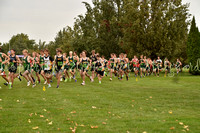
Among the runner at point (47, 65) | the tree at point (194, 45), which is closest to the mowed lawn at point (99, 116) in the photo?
the runner at point (47, 65)

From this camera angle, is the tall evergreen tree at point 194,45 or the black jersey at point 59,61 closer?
the black jersey at point 59,61

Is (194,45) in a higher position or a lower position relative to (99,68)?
higher

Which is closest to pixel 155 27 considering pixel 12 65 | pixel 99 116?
pixel 12 65

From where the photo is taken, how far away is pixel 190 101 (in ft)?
34.9

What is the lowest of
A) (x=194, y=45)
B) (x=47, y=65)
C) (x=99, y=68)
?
(x=99, y=68)

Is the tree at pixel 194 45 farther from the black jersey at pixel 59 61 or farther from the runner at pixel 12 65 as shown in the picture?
the runner at pixel 12 65

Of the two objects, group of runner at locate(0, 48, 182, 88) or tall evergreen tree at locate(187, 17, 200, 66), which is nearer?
group of runner at locate(0, 48, 182, 88)

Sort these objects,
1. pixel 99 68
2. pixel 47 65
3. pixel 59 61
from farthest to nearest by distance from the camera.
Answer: pixel 99 68 → pixel 47 65 → pixel 59 61

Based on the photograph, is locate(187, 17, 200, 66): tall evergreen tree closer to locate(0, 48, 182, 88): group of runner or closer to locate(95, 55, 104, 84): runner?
locate(0, 48, 182, 88): group of runner

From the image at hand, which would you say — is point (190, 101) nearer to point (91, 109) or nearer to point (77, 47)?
point (91, 109)

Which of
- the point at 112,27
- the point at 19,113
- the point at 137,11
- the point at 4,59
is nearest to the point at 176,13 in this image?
the point at 137,11

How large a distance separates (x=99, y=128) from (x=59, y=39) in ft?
278

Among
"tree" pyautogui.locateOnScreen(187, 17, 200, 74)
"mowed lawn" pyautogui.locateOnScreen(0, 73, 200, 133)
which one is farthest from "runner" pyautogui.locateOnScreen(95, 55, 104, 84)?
"tree" pyautogui.locateOnScreen(187, 17, 200, 74)

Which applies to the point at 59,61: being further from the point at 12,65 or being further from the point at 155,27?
the point at 155,27
